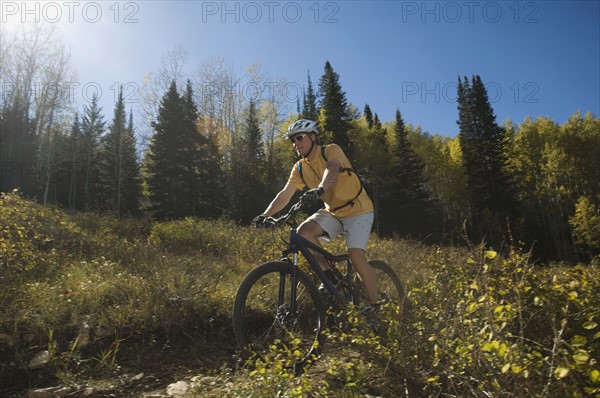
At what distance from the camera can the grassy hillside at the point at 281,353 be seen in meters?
1.75

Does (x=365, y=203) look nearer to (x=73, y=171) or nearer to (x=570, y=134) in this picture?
(x=73, y=171)

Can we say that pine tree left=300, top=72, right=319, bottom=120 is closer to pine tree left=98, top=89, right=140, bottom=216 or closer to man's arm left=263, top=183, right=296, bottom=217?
pine tree left=98, top=89, right=140, bottom=216

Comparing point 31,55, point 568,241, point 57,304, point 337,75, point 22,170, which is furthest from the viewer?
point 568,241

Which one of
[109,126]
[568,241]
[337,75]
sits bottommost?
[568,241]

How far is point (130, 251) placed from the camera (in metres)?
6.67

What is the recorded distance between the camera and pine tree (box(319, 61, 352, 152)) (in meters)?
32.0

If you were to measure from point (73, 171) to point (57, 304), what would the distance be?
127 ft

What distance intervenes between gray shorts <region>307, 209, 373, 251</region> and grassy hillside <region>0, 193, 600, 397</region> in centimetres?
57

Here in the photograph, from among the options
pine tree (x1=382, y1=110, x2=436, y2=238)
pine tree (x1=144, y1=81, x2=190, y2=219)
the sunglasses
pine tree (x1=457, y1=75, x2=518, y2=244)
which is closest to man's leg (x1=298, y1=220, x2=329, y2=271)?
the sunglasses

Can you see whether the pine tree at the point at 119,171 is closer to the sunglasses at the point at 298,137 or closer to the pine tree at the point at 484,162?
the sunglasses at the point at 298,137

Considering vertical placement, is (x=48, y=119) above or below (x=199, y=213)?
above

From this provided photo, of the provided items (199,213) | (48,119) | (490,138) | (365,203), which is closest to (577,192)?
(490,138)

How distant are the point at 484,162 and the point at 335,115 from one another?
17269 mm

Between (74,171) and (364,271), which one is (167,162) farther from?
(364,271)
